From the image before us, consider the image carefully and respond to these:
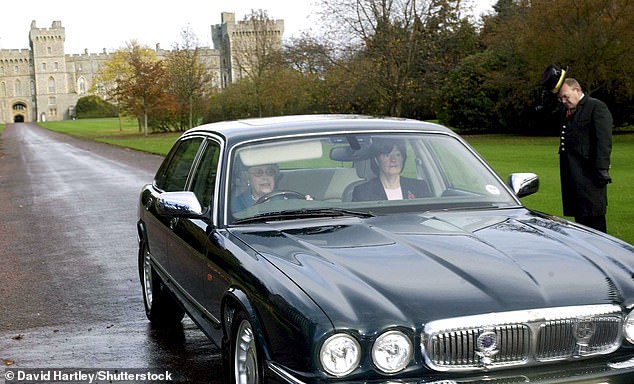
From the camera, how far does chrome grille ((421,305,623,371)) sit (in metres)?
3.64

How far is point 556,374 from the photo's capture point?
370 cm

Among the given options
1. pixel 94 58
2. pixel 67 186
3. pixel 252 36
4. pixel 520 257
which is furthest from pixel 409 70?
pixel 94 58

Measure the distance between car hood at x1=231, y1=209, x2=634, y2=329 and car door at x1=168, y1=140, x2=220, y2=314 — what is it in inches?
20.0

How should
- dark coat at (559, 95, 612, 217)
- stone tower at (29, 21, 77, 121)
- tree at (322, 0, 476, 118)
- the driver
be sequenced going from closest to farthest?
the driver < dark coat at (559, 95, 612, 217) < tree at (322, 0, 476, 118) < stone tower at (29, 21, 77, 121)

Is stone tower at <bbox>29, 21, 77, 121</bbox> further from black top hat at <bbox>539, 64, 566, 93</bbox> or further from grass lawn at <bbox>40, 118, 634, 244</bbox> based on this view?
black top hat at <bbox>539, 64, 566, 93</bbox>

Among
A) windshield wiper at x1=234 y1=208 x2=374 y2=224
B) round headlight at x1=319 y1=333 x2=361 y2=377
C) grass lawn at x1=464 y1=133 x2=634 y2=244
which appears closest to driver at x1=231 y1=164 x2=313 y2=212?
windshield wiper at x1=234 y1=208 x2=374 y2=224

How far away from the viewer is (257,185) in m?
5.48

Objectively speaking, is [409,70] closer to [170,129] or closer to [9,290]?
[170,129]

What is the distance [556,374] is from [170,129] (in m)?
62.8

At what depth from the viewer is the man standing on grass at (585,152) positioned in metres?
8.33

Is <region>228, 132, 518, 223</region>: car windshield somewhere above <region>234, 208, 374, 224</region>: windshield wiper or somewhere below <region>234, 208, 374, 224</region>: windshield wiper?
above

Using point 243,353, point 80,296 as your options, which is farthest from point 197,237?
point 80,296

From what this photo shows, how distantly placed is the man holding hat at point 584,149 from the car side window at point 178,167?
366 cm

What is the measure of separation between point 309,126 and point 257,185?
0.61m
